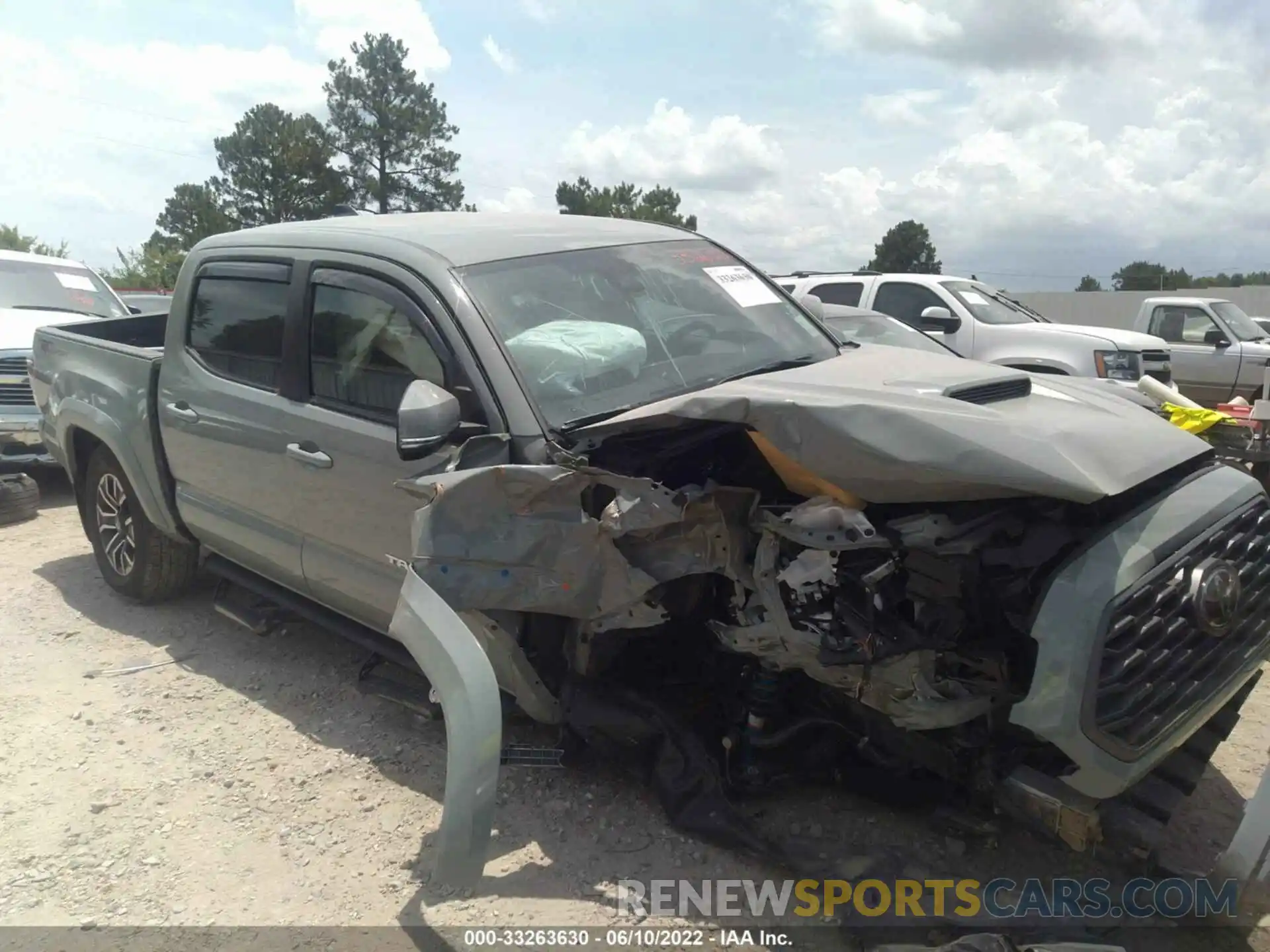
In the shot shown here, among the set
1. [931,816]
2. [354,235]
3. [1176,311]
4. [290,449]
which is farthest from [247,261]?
[1176,311]

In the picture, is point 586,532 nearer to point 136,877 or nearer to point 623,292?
point 623,292

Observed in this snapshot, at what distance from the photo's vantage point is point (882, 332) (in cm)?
798

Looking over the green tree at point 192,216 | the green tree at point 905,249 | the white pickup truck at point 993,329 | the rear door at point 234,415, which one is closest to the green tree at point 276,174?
the green tree at point 192,216

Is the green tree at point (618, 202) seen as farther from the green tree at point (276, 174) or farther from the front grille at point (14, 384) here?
the front grille at point (14, 384)

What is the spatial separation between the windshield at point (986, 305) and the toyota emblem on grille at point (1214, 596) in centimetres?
799

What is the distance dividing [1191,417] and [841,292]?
6121 mm

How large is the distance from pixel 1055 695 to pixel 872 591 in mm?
505

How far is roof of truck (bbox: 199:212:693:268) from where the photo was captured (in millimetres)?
3500

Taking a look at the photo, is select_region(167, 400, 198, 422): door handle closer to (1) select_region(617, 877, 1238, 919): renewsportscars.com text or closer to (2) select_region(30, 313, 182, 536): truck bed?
(2) select_region(30, 313, 182, 536): truck bed

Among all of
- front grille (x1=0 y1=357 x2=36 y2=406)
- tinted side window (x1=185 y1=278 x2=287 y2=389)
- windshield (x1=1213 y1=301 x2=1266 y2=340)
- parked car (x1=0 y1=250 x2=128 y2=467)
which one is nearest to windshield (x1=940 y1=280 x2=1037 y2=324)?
windshield (x1=1213 y1=301 x2=1266 y2=340)

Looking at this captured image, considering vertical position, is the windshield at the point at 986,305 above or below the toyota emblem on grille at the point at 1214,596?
above

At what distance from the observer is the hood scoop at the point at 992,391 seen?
2736mm

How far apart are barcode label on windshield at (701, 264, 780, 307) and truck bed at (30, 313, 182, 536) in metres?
2.78

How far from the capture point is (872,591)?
253cm
